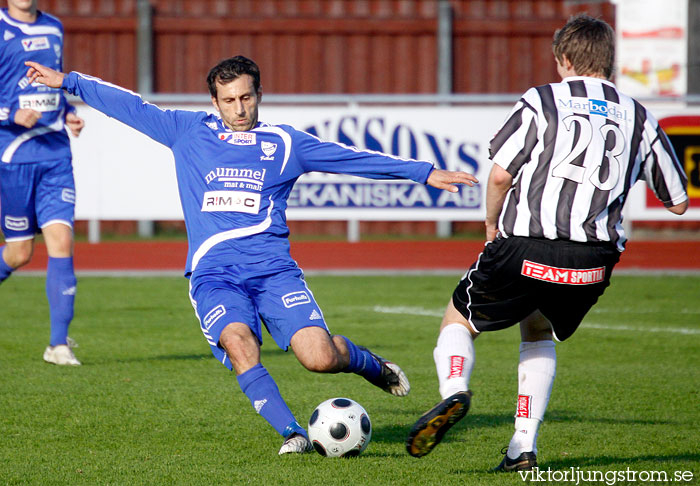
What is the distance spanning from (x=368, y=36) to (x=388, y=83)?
869 mm

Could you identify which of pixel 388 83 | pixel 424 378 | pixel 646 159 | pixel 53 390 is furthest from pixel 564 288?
pixel 388 83

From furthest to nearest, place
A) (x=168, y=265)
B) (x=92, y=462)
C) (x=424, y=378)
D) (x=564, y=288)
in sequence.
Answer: (x=168, y=265)
(x=424, y=378)
(x=92, y=462)
(x=564, y=288)

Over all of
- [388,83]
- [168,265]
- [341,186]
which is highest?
[388,83]

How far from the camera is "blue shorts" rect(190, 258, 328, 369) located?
4562mm

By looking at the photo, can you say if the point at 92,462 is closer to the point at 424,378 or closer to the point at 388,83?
the point at 424,378

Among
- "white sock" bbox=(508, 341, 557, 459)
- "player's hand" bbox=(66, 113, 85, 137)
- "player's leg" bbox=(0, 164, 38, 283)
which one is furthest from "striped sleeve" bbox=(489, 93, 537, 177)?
"player's leg" bbox=(0, 164, 38, 283)

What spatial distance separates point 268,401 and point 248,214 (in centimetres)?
88

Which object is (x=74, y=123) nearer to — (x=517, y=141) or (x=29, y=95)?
(x=29, y=95)

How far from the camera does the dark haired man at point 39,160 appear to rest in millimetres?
6621

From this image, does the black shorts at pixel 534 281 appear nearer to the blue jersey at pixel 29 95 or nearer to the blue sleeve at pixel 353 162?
the blue sleeve at pixel 353 162

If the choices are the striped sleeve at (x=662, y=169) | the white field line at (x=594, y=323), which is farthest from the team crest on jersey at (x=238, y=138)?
the white field line at (x=594, y=323)

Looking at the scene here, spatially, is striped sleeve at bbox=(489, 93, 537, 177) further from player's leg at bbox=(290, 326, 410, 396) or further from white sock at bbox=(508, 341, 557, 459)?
player's leg at bbox=(290, 326, 410, 396)

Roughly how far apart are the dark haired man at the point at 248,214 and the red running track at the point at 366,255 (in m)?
7.34

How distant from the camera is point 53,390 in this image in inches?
228
